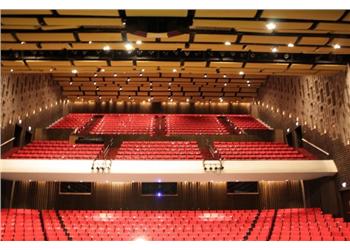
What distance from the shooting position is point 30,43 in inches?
211

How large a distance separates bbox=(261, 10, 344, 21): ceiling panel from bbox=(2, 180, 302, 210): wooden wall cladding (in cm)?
480

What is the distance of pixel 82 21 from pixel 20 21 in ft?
2.54

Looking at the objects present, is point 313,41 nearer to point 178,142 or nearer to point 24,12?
point 24,12

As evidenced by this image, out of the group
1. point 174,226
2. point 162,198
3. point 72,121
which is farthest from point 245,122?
point 174,226

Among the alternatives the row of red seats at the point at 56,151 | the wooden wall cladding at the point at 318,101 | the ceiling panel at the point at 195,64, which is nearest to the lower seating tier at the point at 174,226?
the row of red seats at the point at 56,151

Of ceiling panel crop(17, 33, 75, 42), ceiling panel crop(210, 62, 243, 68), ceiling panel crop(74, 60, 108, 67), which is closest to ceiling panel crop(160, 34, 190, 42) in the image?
ceiling panel crop(210, 62, 243, 68)

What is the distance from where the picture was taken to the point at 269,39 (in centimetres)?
512

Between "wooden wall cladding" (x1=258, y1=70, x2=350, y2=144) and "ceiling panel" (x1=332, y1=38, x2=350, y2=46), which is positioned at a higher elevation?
"ceiling panel" (x1=332, y1=38, x2=350, y2=46)

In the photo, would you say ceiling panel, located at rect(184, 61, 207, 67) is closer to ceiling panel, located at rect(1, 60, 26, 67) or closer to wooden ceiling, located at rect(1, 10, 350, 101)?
wooden ceiling, located at rect(1, 10, 350, 101)

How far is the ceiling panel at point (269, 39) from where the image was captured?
5.05 meters

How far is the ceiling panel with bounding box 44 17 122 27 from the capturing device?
4.41 metres

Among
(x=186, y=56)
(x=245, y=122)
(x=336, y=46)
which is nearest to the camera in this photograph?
(x=336, y=46)

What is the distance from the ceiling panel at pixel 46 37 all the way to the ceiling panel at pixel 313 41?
3328 millimetres

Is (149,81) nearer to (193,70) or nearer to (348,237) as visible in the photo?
(193,70)
